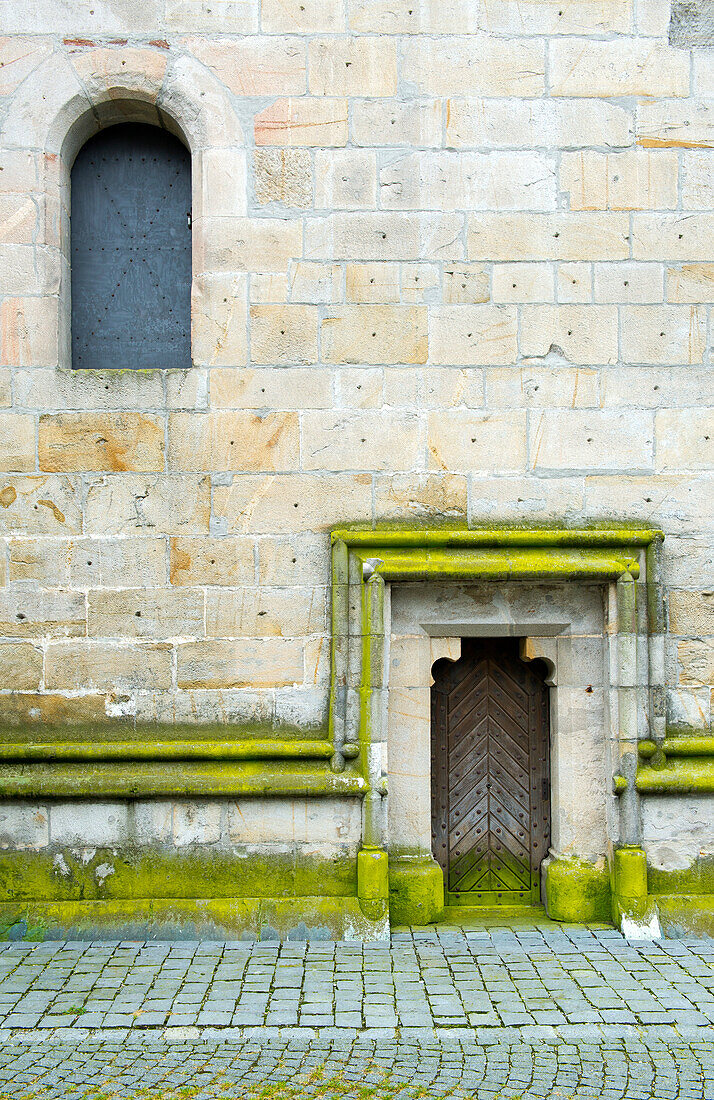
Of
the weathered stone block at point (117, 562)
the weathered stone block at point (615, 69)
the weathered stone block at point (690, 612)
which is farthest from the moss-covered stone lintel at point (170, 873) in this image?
the weathered stone block at point (615, 69)

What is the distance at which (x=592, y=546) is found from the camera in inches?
210

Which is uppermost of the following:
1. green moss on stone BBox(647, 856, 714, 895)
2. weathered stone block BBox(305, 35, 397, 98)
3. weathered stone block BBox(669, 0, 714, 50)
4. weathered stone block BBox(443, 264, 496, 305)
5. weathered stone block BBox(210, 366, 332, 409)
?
weathered stone block BBox(669, 0, 714, 50)

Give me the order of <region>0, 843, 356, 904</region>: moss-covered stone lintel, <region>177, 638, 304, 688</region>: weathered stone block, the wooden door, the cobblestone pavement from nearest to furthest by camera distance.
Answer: the cobblestone pavement → <region>0, 843, 356, 904</region>: moss-covered stone lintel → <region>177, 638, 304, 688</region>: weathered stone block → the wooden door

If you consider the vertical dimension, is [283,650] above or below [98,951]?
above

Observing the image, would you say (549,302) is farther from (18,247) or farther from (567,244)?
(18,247)

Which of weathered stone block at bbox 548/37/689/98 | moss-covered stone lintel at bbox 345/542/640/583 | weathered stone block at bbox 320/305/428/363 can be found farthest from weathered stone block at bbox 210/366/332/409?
weathered stone block at bbox 548/37/689/98

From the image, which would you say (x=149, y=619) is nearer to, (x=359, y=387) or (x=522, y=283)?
(x=359, y=387)

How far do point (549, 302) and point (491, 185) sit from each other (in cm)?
75

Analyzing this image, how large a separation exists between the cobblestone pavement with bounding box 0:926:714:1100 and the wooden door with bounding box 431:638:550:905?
0.50 metres

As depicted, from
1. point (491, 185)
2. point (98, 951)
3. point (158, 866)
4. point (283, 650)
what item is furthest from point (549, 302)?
point (98, 951)

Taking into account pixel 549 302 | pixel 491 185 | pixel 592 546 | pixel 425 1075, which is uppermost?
pixel 491 185

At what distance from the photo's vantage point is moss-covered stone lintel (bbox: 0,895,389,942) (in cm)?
512

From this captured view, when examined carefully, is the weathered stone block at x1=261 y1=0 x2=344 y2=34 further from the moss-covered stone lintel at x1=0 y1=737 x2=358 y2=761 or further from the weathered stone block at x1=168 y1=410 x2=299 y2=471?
the moss-covered stone lintel at x1=0 y1=737 x2=358 y2=761

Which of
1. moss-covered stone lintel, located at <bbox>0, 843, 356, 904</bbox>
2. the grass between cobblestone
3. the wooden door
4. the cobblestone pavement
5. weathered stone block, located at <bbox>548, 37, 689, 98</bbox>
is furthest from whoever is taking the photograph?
the wooden door
